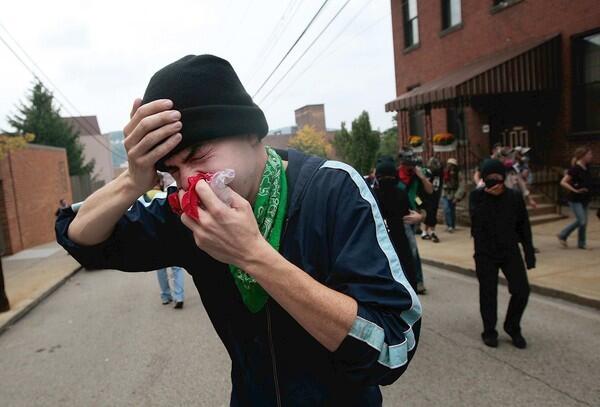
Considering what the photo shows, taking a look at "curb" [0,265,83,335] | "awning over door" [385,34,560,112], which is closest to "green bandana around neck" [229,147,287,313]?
"curb" [0,265,83,335]

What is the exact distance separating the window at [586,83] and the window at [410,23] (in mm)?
6911

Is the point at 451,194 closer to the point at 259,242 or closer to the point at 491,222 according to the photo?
the point at 491,222

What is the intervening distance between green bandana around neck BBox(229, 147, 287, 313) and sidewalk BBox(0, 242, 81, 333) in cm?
740

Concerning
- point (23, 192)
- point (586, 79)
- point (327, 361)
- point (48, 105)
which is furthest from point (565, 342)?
point (48, 105)

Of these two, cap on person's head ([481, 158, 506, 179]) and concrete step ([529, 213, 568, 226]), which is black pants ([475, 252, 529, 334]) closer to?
cap on person's head ([481, 158, 506, 179])

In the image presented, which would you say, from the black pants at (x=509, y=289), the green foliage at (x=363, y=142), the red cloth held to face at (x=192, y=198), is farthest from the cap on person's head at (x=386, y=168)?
the green foliage at (x=363, y=142)

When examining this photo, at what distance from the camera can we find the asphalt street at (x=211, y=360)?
400 centimetres

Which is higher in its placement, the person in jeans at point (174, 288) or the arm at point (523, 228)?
the arm at point (523, 228)

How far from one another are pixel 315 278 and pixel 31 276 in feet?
42.3

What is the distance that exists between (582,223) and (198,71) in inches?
358

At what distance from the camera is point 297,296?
42.3 inches

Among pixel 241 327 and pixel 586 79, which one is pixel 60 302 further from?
pixel 586 79

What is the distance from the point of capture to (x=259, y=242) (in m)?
1.09

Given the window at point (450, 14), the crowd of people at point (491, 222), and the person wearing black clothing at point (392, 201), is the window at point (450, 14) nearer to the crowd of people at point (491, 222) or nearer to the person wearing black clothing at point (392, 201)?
the crowd of people at point (491, 222)
